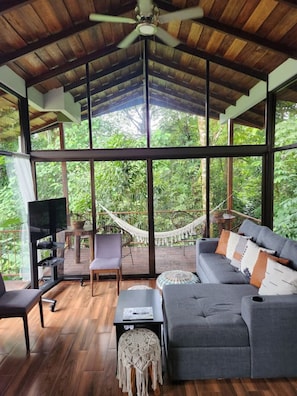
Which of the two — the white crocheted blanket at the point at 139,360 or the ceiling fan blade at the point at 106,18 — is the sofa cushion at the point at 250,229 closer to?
the white crocheted blanket at the point at 139,360

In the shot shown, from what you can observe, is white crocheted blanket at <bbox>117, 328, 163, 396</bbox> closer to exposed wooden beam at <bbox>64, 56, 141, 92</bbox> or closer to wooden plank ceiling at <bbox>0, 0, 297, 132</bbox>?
wooden plank ceiling at <bbox>0, 0, 297, 132</bbox>

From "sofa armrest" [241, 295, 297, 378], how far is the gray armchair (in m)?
1.83

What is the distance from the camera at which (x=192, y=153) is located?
3.94 metres

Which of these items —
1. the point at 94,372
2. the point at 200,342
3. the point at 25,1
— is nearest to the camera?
the point at 200,342

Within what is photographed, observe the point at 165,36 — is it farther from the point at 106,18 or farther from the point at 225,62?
the point at 225,62

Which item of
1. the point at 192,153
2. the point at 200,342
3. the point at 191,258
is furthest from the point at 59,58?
the point at 200,342

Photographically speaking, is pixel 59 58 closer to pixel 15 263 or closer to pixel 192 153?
pixel 192 153

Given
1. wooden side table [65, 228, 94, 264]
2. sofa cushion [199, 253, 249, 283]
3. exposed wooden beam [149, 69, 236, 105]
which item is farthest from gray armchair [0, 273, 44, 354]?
exposed wooden beam [149, 69, 236, 105]

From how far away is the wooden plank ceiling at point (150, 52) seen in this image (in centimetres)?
277

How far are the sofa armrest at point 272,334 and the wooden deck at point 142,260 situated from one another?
87.0 inches

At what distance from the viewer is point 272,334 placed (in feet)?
6.32

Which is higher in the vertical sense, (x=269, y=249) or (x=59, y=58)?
(x=59, y=58)

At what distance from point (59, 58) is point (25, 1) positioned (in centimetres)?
122

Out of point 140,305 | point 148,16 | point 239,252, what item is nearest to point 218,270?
point 239,252
